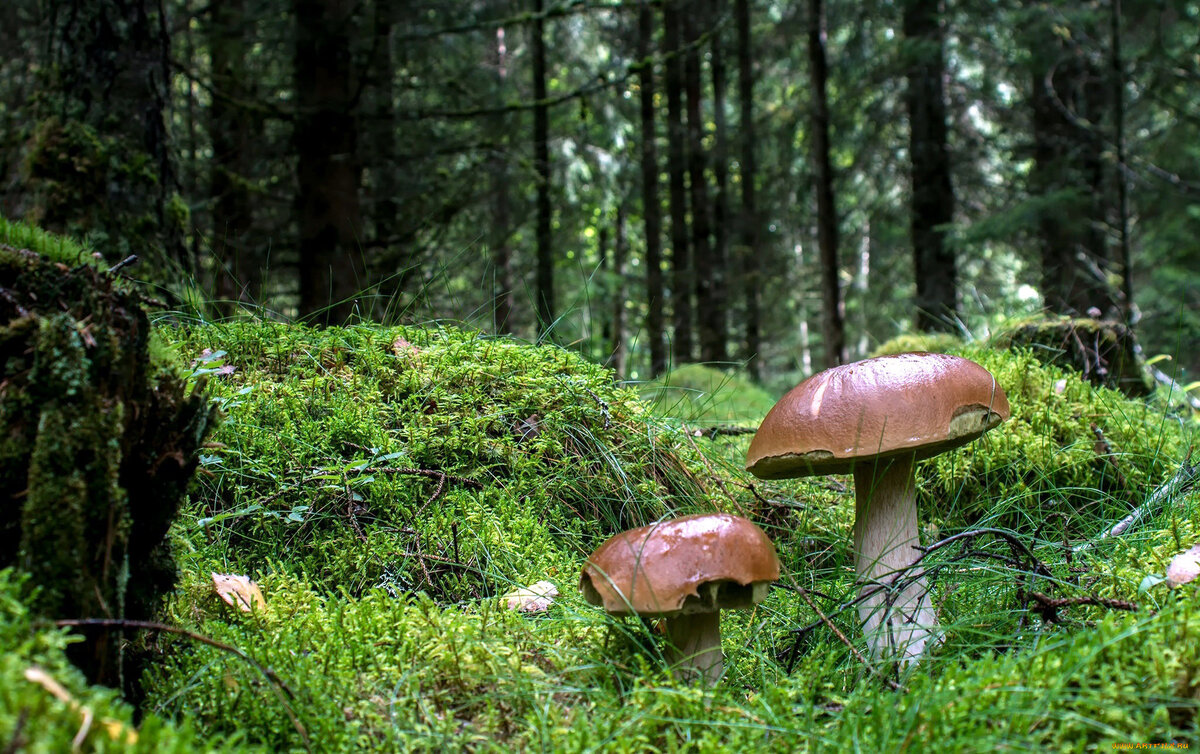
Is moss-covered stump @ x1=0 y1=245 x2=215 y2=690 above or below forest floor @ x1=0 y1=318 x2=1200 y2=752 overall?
above

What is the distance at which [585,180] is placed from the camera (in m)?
14.4

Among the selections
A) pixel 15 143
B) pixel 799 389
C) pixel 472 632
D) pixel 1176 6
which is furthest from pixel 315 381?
pixel 1176 6

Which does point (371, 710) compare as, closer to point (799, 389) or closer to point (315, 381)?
point (799, 389)

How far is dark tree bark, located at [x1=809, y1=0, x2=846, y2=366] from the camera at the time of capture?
8.92 m

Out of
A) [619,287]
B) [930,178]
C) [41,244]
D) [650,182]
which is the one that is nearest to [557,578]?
[41,244]

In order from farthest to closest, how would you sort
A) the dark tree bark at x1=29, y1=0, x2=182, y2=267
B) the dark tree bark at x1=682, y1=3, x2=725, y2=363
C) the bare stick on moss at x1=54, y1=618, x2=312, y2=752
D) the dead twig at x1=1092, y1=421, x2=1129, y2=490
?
1. the dark tree bark at x1=682, y1=3, x2=725, y2=363
2. the dark tree bark at x1=29, y1=0, x2=182, y2=267
3. the dead twig at x1=1092, y1=421, x2=1129, y2=490
4. the bare stick on moss at x1=54, y1=618, x2=312, y2=752

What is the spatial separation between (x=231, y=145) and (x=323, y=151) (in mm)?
4867

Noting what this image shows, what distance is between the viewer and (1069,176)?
31.9 feet

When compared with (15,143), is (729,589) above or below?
below

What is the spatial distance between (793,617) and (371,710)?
4.13ft

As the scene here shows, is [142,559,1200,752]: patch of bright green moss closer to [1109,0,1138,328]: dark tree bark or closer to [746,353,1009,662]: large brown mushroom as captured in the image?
[746,353,1009,662]: large brown mushroom

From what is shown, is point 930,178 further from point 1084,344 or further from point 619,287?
point 619,287

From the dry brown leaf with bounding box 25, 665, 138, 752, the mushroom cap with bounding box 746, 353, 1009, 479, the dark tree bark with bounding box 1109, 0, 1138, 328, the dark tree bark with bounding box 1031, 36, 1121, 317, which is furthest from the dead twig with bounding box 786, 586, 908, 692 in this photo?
the dark tree bark with bounding box 1031, 36, 1121, 317

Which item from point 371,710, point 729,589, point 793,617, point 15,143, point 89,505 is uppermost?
point 15,143
